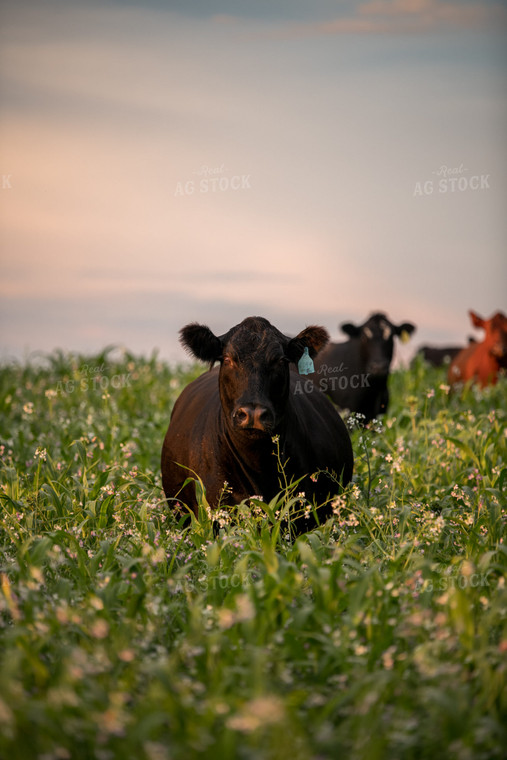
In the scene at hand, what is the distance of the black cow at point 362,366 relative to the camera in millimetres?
12938

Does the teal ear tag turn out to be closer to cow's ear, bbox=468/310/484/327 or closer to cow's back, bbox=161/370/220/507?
cow's back, bbox=161/370/220/507

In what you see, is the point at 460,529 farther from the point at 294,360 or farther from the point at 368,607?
the point at 368,607

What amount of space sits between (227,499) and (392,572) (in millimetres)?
2010

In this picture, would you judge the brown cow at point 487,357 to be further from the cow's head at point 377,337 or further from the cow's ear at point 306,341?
the cow's ear at point 306,341

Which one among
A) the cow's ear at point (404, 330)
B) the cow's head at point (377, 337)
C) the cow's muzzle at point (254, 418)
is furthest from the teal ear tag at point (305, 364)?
the cow's ear at point (404, 330)

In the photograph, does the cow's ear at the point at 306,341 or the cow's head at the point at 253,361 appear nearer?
the cow's head at the point at 253,361

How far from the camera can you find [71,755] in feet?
10.1

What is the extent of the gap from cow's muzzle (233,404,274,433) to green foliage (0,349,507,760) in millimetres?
506

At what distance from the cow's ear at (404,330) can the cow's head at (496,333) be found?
3.88 m

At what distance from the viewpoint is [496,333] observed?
57.7 ft

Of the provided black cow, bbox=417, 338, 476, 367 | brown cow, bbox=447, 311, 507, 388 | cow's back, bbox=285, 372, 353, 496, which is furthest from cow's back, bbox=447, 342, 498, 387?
cow's back, bbox=285, 372, 353, 496

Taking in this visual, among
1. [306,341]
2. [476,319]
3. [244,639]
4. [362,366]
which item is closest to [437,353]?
[476,319]

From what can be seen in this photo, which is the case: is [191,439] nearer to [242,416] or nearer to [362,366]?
[242,416]

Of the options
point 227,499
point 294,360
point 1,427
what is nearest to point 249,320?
point 294,360
